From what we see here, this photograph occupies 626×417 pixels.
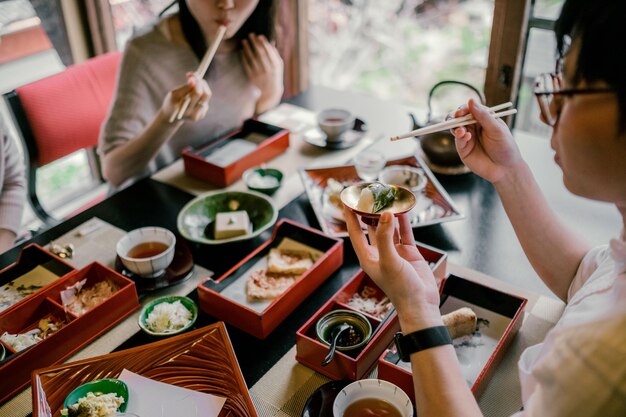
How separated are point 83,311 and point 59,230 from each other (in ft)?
1.56

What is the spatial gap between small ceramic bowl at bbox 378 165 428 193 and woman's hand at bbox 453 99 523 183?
445 mm

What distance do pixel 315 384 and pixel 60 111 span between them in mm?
1847

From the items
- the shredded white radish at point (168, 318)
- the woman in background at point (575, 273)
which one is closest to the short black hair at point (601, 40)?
the woman in background at point (575, 273)

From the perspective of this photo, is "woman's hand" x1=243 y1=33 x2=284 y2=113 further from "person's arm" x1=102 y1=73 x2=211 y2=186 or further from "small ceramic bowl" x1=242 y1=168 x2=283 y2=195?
"small ceramic bowl" x1=242 y1=168 x2=283 y2=195

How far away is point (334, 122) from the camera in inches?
92.0

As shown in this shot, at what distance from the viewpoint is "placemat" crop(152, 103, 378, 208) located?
2037 mm

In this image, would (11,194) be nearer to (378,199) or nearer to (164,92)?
(164,92)

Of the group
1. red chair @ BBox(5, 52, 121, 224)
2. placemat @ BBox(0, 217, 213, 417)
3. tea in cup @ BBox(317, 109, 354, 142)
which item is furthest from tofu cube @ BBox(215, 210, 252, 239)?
red chair @ BBox(5, 52, 121, 224)

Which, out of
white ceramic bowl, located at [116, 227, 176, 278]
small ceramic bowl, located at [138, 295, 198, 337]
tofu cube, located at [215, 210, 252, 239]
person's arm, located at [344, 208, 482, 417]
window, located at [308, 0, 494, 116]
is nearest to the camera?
person's arm, located at [344, 208, 482, 417]

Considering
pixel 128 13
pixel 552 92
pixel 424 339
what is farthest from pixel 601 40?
pixel 128 13

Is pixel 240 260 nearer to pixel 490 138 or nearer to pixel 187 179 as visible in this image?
pixel 187 179

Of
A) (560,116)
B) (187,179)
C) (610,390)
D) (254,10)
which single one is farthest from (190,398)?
(254,10)

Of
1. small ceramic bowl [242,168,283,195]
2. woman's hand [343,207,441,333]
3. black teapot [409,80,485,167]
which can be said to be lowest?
small ceramic bowl [242,168,283,195]

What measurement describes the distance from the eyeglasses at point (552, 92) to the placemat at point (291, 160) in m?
1.06
